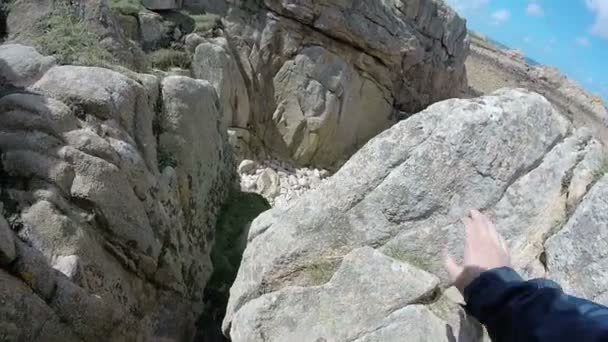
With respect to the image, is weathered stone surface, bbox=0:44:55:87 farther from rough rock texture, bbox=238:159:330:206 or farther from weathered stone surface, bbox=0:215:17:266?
rough rock texture, bbox=238:159:330:206

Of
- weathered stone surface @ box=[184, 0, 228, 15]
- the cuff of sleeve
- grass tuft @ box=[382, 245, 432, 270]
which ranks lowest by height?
weathered stone surface @ box=[184, 0, 228, 15]

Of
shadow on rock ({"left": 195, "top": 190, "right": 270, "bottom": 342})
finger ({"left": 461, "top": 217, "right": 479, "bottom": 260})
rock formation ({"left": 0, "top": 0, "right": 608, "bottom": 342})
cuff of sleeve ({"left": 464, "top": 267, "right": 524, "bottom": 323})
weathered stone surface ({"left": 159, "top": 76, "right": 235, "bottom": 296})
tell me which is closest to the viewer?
cuff of sleeve ({"left": 464, "top": 267, "right": 524, "bottom": 323})

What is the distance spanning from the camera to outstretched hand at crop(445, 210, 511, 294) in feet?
10.7

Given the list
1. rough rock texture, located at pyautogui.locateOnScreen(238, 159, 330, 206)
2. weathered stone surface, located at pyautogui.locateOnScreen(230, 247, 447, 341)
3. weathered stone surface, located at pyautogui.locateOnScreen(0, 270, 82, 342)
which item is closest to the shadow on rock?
weathered stone surface, located at pyautogui.locateOnScreen(0, 270, 82, 342)

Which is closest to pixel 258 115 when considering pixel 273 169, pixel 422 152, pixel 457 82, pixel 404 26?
pixel 273 169

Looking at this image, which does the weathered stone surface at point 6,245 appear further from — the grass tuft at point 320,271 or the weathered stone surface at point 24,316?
the grass tuft at point 320,271

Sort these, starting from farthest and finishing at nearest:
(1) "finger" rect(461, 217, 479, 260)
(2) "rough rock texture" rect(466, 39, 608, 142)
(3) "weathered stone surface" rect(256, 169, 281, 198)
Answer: (2) "rough rock texture" rect(466, 39, 608, 142) < (3) "weathered stone surface" rect(256, 169, 281, 198) < (1) "finger" rect(461, 217, 479, 260)

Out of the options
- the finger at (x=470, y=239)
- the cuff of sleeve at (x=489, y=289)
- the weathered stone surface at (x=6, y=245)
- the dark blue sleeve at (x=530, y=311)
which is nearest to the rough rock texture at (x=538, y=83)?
the weathered stone surface at (x=6, y=245)

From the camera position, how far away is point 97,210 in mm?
7266

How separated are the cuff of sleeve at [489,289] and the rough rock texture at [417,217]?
2.35 meters

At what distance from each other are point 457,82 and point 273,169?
1282 centimetres

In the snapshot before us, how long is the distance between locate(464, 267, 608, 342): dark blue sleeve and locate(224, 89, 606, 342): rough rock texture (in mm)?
2428

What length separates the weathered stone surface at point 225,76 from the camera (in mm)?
18656

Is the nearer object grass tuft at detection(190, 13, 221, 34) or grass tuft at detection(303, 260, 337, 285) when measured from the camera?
grass tuft at detection(303, 260, 337, 285)
